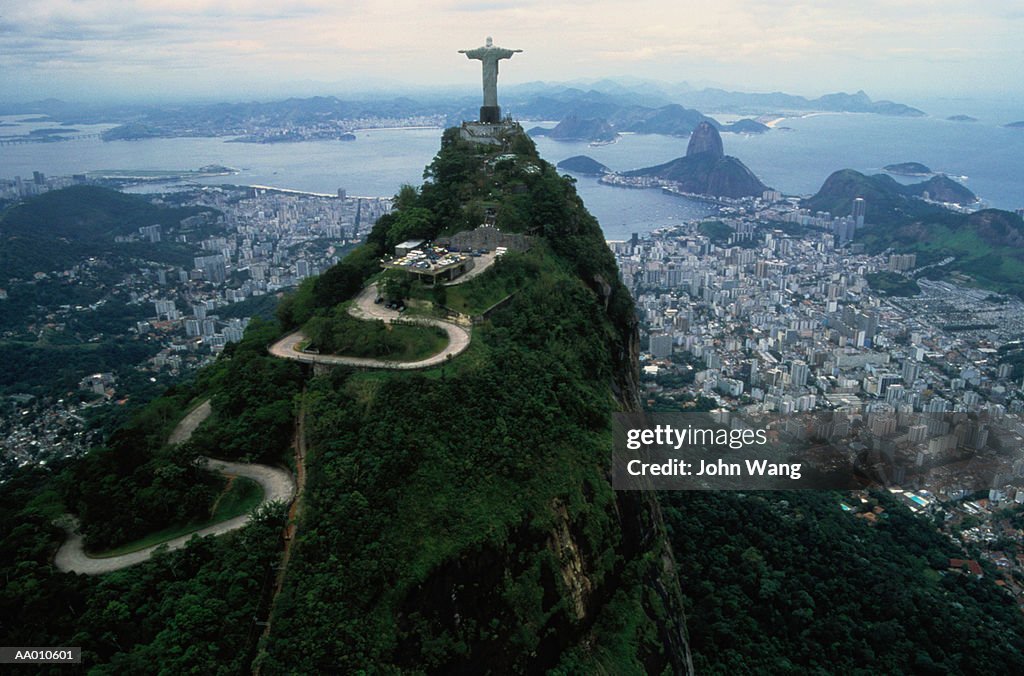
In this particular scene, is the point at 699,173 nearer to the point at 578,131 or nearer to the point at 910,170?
the point at 910,170

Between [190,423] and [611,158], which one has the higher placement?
[611,158]

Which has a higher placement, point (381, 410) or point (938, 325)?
point (381, 410)

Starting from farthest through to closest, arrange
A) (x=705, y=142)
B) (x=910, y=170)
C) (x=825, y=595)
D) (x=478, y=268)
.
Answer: (x=910, y=170) < (x=705, y=142) < (x=478, y=268) < (x=825, y=595)

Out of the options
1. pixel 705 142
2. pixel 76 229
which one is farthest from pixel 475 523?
pixel 705 142

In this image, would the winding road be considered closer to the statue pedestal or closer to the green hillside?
the statue pedestal

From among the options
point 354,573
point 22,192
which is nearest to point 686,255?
point 354,573

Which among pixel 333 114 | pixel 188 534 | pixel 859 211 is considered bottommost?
pixel 188 534

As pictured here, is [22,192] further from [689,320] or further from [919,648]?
[919,648]
